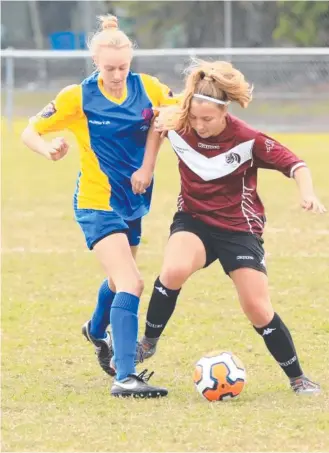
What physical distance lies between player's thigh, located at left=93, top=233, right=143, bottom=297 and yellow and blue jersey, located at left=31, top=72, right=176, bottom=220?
0.19 m

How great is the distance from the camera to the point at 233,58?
22.0m

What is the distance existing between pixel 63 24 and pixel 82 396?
2451 cm

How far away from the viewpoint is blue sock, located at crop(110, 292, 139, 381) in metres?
5.25

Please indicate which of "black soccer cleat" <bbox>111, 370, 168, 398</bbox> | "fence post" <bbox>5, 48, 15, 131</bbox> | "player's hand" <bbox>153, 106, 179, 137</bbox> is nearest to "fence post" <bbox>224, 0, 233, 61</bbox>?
"fence post" <bbox>5, 48, 15, 131</bbox>

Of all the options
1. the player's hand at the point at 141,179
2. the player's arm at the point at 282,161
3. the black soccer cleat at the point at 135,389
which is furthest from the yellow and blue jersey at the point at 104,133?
the black soccer cleat at the point at 135,389

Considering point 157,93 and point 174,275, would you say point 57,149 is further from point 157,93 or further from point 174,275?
point 174,275

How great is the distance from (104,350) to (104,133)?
46.2 inches

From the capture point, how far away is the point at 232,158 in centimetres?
528

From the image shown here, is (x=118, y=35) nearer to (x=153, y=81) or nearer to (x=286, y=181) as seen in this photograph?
(x=153, y=81)

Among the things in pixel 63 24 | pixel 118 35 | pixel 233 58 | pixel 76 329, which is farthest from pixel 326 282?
pixel 63 24

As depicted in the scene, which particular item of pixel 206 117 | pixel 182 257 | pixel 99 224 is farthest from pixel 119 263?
pixel 206 117

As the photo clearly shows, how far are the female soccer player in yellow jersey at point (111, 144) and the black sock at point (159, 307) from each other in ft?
0.31

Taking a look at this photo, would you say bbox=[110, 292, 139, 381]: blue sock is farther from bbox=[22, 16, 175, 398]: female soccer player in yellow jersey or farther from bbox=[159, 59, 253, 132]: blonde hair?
bbox=[159, 59, 253, 132]: blonde hair

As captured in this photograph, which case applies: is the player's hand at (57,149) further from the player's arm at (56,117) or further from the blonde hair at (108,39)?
the blonde hair at (108,39)
